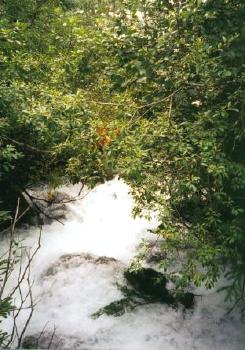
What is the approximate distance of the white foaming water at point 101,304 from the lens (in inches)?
242

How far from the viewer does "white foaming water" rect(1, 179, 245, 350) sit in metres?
6.15

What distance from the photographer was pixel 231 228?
5051mm

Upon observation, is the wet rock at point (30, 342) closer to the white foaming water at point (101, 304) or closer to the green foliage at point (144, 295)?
the white foaming water at point (101, 304)

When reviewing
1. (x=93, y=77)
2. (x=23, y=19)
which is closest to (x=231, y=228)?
(x=93, y=77)

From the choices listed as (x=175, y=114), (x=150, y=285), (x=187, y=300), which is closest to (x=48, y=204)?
(x=150, y=285)

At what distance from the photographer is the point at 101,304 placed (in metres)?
6.72

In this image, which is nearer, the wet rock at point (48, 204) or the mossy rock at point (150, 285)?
the mossy rock at point (150, 285)

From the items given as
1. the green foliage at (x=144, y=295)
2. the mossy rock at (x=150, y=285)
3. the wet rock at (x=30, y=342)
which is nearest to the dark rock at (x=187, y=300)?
the green foliage at (x=144, y=295)

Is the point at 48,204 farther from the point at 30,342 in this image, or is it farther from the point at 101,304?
the point at 30,342

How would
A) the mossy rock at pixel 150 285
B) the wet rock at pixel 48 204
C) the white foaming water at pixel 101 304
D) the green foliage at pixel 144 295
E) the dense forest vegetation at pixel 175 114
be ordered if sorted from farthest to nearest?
the wet rock at pixel 48 204 → the mossy rock at pixel 150 285 → the green foliage at pixel 144 295 → the white foaming water at pixel 101 304 → the dense forest vegetation at pixel 175 114

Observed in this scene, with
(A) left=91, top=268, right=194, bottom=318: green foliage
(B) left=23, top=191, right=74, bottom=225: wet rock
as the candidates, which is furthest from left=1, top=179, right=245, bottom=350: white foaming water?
(B) left=23, top=191, right=74, bottom=225: wet rock

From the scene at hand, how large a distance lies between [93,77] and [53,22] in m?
2.54

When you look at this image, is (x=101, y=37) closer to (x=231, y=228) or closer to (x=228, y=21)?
(x=228, y=21)

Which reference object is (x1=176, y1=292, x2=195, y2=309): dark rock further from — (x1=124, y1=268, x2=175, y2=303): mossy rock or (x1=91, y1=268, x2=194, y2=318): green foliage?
(x1=124, y1=268, x2=175, y2=303): mossy rock
